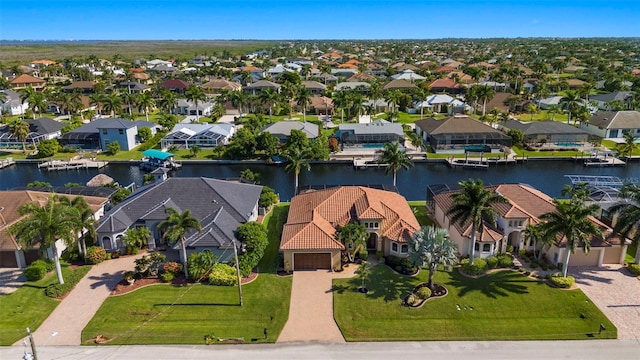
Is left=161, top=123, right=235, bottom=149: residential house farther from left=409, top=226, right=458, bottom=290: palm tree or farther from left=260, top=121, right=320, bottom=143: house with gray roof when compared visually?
left=409, top=226, right=458, bottom=290: palm tree

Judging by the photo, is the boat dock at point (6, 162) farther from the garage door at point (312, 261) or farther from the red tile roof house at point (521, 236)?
the red tile roof house at point (521, 236)

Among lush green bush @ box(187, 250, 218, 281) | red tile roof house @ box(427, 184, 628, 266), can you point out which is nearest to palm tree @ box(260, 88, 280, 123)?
red tile roof house @ box(427, 184, 628, 266)

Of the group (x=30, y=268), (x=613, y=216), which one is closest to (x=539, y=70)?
(x=613, y=216)

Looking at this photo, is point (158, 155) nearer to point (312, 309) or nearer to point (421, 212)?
point (421, 212)

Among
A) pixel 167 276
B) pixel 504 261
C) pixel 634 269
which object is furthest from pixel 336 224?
pixel 634 269

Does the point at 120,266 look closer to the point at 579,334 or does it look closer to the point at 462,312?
the point at 462,312

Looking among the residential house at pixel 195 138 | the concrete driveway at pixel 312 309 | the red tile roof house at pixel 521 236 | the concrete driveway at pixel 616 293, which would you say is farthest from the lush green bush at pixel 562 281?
the residential house at pixel 195 138
